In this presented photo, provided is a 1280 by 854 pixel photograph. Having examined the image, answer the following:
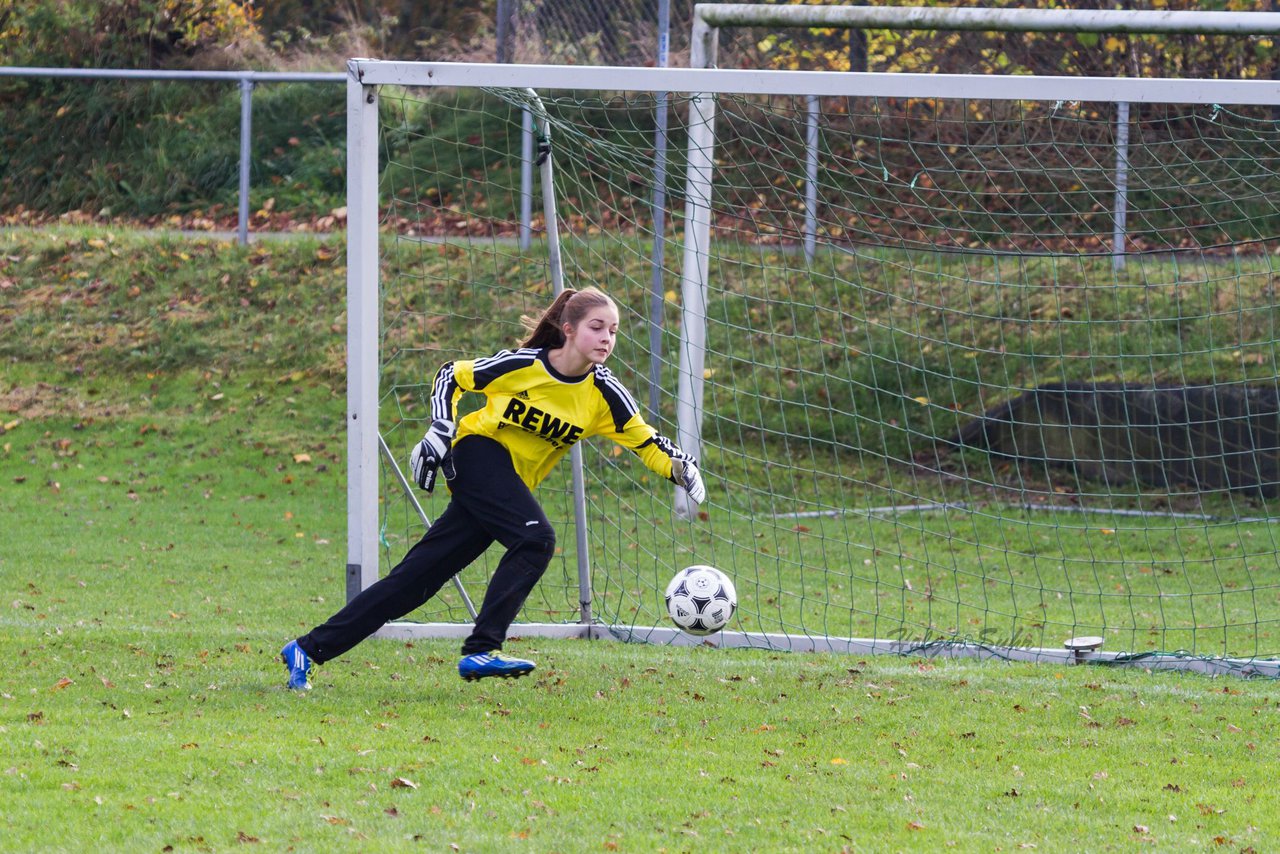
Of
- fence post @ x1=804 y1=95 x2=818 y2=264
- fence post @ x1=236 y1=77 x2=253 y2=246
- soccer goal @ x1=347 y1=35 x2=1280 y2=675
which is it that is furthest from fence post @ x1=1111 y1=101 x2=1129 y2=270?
fence post @ x1=236 y1=77 x2=253 y2=246

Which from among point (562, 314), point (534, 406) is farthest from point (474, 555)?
point (562, 314)

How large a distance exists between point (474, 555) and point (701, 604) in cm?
97

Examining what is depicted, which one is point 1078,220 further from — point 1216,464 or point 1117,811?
point 1117,811

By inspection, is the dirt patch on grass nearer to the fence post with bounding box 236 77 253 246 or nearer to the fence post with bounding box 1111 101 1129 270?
the fence post with bounding box 236 77 253 246

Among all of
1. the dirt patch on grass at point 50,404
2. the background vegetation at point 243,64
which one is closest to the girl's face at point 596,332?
the background vegetation at point 243,64

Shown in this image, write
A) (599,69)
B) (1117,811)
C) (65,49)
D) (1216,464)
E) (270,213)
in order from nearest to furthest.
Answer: (1117,811) < (599,69) < (1216,464) < (270,213) < (65,49)

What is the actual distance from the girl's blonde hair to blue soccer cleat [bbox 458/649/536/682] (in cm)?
124

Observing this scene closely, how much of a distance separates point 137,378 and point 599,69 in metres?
8.66

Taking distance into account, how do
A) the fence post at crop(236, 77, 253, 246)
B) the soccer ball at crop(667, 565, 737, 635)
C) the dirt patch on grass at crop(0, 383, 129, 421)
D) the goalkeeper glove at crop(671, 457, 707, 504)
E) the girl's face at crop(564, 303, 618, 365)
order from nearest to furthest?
the girl's face at crop(564, 303, 618, 365) < the goalkeeper glove at crop(671, 457, 707, 504) < the soccer ball at crop(667, 565, 737, 635) < the dirt patch on grass at crop(0, 383, 129, 421) < the fence post at crop(236, 77, 253, 246)

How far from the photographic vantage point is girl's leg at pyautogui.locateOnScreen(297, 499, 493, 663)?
564cm

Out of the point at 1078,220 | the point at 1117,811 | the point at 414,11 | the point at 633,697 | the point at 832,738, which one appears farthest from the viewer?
the point at 414,11

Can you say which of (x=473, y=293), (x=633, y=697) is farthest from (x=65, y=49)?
(x=633, y=697)

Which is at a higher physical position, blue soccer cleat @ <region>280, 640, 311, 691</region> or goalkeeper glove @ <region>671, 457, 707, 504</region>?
goalkeeper glove @ <region>671, 457, 707, 504</region>

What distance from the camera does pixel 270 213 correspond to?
15.7 metres
